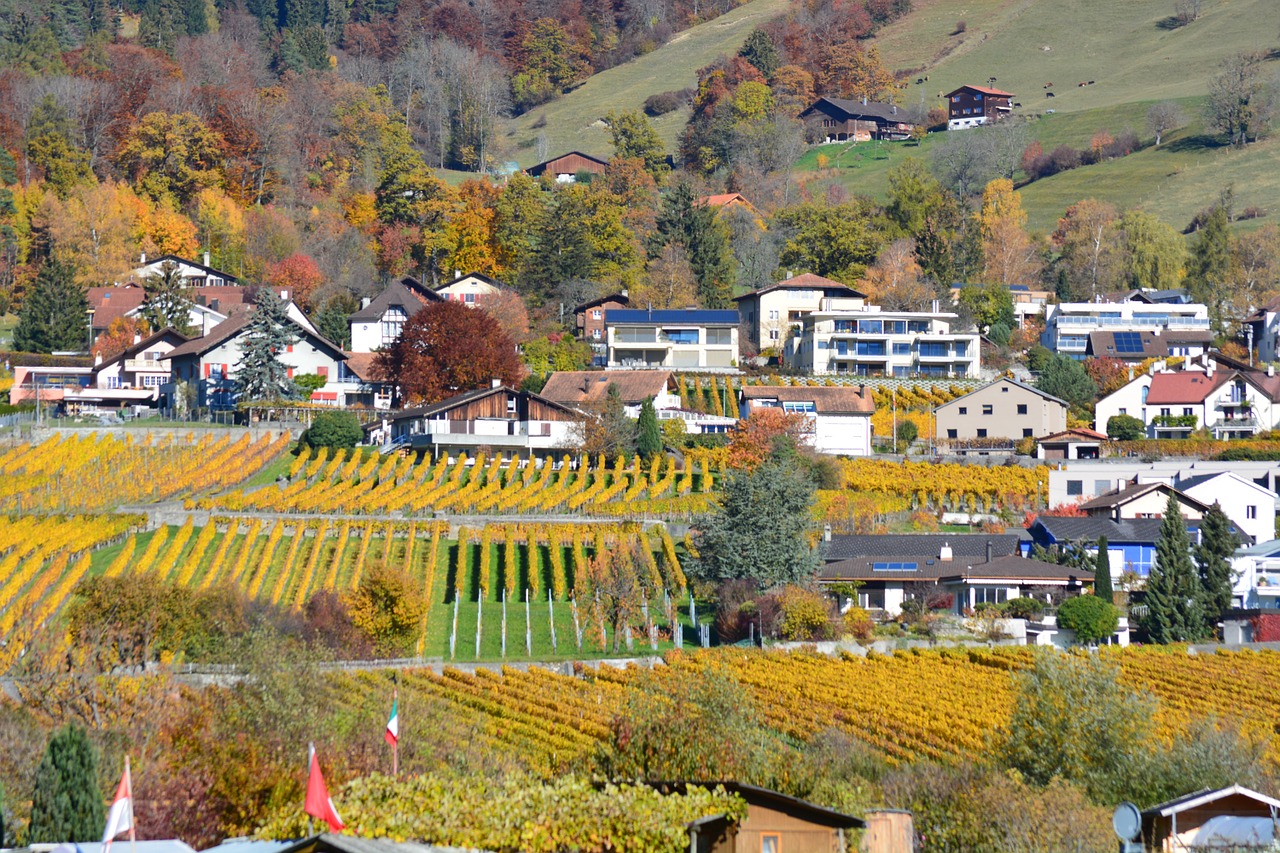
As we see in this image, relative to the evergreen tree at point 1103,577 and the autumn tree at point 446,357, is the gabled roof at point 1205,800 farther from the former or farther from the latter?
the autumn tree at point 446,357

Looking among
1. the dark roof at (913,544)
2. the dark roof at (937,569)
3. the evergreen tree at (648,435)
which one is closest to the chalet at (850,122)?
the evergreen tree at (648,435)

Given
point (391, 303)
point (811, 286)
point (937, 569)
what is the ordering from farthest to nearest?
point (811, 286), point (391, 303), point (937, 569)

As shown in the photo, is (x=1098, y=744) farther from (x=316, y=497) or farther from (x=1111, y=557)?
(x=316, y=497)

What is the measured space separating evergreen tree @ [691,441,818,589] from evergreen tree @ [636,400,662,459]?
11641mm

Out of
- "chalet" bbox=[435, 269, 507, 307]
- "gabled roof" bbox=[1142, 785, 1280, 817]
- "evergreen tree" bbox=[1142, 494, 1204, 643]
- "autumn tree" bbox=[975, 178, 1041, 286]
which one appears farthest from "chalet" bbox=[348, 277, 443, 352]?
"gabled roof" bbox=[1142, 785, 1280, 817]

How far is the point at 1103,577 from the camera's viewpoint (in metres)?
49.3

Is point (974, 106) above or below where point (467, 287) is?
above

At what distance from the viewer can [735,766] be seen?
25.5 meters

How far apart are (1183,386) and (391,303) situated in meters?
35.3

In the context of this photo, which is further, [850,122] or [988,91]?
[988,91]

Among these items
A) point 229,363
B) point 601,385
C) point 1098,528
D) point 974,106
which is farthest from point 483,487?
point 974,106

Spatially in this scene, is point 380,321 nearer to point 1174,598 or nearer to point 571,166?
point 571,166

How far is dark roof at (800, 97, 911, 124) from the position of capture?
133875 mm

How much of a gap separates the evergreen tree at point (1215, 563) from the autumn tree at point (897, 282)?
121 feet
